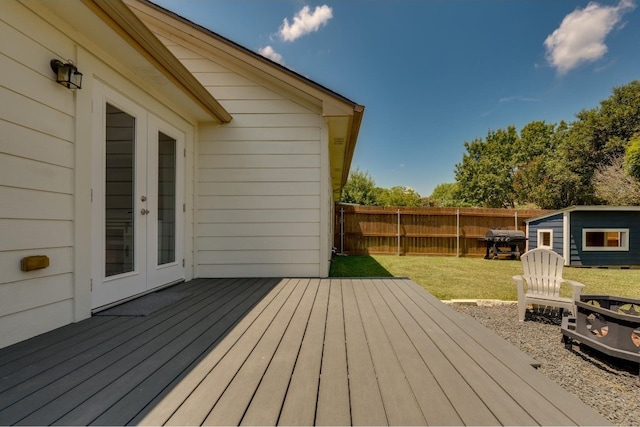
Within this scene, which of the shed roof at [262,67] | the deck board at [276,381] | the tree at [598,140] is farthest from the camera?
the tree at [598,140]

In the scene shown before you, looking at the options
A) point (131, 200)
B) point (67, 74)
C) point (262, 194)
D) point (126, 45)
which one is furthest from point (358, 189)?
point (67, 74)

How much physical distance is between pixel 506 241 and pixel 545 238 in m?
1.24

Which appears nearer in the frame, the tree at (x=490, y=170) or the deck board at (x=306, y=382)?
the deck board at (x=306, y=382)

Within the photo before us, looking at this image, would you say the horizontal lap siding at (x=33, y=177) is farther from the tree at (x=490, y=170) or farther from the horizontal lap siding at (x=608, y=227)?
the tree at (x=490, y=170)

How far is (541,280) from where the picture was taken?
414cm

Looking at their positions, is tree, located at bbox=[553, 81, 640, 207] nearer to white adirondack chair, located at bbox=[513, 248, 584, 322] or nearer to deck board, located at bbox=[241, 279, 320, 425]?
white adirondack chair, located at bbox=[513, 248, 584, 322]

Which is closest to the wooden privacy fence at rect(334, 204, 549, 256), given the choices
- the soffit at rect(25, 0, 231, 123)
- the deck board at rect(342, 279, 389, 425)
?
the soffit at rect(25, 0, 231, 123)

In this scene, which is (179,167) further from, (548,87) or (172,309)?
(548,87)

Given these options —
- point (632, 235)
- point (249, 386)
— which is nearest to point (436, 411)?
point (249, 386)

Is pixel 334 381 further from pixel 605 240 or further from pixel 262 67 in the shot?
pixel 605 240

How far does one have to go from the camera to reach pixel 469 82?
1223 cm

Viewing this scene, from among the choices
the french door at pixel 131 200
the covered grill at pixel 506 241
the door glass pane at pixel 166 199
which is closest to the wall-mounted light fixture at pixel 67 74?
the french door at pixel 131 200

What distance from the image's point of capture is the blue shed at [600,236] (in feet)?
26.6

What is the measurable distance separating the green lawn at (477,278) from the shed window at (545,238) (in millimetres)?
1263
